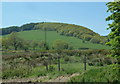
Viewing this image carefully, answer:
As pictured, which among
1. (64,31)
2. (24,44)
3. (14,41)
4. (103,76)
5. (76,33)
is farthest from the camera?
(64,31)

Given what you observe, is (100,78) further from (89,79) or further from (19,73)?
(19,73)

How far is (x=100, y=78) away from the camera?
1173 cm

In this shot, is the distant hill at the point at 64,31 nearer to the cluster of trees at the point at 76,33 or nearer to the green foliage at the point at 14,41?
the cluster of trees at the point at 76,33

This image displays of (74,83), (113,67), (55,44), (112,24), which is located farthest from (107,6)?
(55,44)

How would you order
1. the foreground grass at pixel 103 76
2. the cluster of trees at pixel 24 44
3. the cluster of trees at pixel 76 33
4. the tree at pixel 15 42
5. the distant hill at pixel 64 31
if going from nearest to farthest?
the foreground grass at pixel 103 76, the cluster of trees at pixel 24 44, the tree at pixel 15 42, the cluster of trees at pixel 76 33, the distant hill at pixel 64 31

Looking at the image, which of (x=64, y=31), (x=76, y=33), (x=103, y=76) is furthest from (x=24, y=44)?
(x=103, y=76)

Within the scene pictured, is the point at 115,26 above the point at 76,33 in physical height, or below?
below

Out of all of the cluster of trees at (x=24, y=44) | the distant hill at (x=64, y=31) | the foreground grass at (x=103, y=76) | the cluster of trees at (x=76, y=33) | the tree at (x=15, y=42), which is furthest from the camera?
the distant hill at (x=64, y=31)

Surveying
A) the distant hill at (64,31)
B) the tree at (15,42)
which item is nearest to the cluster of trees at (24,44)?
the tree at (15,42)

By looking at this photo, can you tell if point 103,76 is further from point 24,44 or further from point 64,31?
point 64,31

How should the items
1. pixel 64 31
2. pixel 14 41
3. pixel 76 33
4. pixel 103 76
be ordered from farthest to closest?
pixel 64 31
pixel 76 33
pixel 14 41
pixel 103 76

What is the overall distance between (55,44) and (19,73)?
71561mm

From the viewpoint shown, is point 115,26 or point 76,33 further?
point 76,33

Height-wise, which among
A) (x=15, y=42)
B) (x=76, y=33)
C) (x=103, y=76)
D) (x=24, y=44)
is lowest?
(x=103, y=76)
